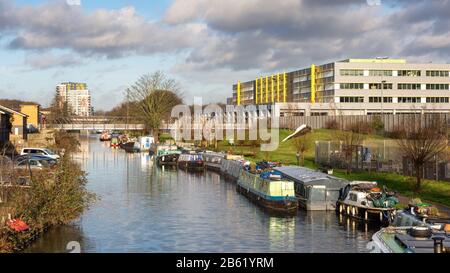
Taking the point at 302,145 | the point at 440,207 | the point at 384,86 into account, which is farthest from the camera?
the point at 384,86

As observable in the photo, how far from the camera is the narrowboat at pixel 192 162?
8319 centimetres

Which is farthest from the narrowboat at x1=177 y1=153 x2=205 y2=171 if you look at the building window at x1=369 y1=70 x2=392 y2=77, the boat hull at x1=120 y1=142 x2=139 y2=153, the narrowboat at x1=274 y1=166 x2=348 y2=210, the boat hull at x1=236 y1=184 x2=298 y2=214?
the building window at x1=369 y1=70 x2=392 y2=77

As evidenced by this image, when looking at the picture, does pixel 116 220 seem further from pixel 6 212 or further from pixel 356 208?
pixel 356 208

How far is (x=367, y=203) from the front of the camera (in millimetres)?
40469

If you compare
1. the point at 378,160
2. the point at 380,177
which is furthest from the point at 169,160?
the point at 380,177

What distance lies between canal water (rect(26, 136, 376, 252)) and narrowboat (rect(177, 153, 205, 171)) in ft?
81.4

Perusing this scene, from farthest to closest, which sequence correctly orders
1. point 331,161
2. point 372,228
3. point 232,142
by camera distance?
point 232,142 < point 331,161 < point 372,228

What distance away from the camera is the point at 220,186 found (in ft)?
209

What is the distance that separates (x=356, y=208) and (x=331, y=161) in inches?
1060

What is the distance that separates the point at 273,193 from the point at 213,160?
3707 centimetres

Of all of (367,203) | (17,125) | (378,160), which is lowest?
(367,203)

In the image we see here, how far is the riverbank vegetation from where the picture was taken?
98.4 feet

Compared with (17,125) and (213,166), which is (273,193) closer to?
(213,166)
